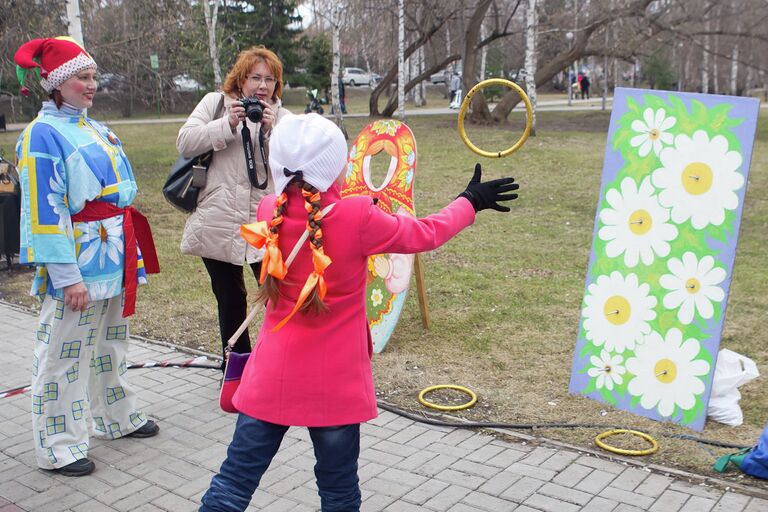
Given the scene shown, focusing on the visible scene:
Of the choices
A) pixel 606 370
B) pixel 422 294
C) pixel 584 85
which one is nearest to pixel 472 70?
pixel 422 294

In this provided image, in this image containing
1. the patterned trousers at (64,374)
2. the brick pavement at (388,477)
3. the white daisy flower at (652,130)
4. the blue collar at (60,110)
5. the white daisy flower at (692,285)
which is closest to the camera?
the brick pavement at (388,477)

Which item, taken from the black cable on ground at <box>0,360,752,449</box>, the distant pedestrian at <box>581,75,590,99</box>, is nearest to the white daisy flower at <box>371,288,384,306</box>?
the black cable on ground at <box>0,360,752,449</box>

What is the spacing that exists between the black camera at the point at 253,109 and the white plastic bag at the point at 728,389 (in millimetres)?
2888

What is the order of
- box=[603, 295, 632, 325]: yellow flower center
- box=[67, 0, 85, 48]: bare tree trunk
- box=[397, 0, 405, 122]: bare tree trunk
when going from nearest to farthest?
box=[603, 295, 632, 325]: yellow flower center
box=[67, 0, 85, 48]: bare tree trunk
box=[397, 0, 405, 122]: bare tree trunk

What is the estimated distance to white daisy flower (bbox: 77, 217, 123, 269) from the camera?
3.69 meters

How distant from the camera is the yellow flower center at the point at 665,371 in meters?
4.37

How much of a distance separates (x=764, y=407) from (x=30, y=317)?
5603 millimetres

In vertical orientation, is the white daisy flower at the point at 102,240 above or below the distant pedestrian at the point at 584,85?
below

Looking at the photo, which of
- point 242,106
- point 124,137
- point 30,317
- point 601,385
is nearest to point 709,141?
point 601,385

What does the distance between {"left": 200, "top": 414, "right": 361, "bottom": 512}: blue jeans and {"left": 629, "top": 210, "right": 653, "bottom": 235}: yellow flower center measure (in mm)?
2499

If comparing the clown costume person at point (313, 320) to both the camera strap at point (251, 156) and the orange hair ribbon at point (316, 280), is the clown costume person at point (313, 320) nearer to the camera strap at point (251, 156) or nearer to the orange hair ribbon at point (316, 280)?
the orange hair ribbon at point (316, 280)

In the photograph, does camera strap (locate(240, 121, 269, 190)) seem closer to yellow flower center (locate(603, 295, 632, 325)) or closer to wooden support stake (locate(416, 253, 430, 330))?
wooden support stake (locate(416, 253, 430, 330))

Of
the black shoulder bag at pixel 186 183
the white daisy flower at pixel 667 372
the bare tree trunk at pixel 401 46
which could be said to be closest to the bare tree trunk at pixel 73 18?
the black shoulder bag at pixel 186 183

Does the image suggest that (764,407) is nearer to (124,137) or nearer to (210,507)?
(210,507)
